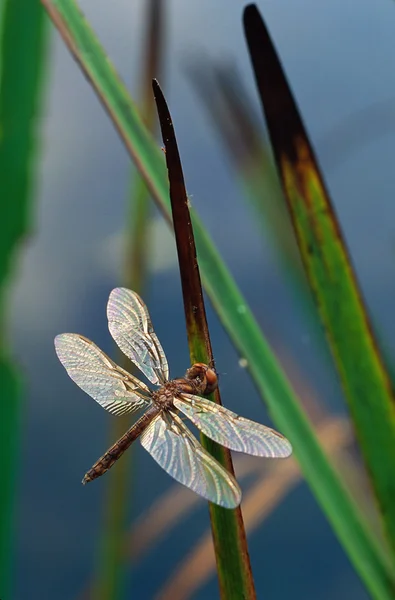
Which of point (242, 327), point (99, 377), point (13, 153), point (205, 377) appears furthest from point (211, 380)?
point (13, 153)

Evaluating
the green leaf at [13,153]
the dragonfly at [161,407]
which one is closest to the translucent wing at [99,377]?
the dragonfly at [161,407]

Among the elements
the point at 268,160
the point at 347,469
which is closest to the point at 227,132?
the point at 268,160

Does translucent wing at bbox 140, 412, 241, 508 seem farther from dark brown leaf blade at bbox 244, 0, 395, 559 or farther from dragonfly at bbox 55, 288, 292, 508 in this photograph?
dark brown leaf blade at bbox 244, 0, 395, 559

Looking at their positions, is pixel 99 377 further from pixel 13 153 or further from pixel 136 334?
pixel 13 153

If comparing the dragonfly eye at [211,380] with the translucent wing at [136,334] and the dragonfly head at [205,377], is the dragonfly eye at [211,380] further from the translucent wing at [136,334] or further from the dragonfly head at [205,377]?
the translucent wing at [136,334]

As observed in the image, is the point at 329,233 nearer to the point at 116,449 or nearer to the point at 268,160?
the point at 116,449

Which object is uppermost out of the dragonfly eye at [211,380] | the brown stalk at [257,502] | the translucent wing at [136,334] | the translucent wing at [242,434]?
the translucent wing at [136,334]
